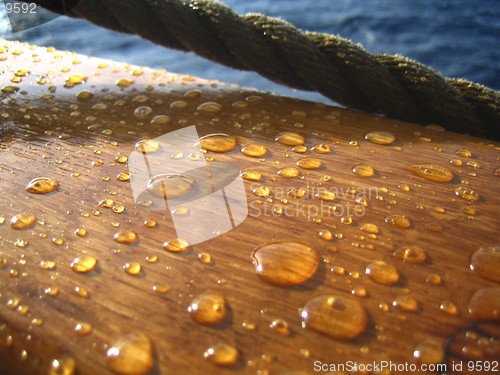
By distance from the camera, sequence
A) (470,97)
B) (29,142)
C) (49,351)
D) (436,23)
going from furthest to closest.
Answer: (436,23) → (470,97) → (29,142) → (49,351)

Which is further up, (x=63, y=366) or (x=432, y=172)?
(x=432, y=172)

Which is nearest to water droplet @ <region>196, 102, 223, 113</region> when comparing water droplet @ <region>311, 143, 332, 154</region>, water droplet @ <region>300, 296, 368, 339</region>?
water droplet @ <region>311, 143, 332, 154</region>

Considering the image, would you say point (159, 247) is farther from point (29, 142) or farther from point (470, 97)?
point (470, 97)

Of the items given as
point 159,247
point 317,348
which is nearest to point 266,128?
point 159,247

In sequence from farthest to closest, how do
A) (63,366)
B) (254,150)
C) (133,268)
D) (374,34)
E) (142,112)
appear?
(374,34)
(142,112)
(254,150)
(133,268)
(63,366)

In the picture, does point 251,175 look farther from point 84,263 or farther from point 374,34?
point 374,34

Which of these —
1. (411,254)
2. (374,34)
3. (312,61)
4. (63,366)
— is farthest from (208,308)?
(374,34)

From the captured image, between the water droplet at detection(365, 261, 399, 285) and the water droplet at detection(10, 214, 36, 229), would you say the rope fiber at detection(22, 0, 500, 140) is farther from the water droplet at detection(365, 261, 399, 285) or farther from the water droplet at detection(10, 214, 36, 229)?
the water droplet at detection(10, 214, 36, 229)
